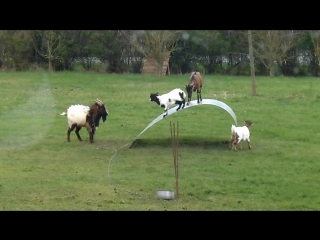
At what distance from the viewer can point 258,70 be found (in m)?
10.4

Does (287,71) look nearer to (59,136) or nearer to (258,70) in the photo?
(258,70)

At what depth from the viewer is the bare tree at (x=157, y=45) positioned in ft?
31.7

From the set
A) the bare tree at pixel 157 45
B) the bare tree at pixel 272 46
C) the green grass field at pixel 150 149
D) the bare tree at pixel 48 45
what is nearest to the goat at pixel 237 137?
the green grass field at pixel 150 149

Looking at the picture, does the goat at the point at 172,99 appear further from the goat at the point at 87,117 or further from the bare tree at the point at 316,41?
the bare tree at the point at 316,41

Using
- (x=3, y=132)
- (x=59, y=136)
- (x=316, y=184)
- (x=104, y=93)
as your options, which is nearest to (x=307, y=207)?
Answer: (x=316, y=184)

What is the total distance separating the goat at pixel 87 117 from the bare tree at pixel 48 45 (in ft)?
7.48

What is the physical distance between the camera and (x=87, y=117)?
7949 mm

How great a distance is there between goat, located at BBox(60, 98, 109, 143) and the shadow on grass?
588mm

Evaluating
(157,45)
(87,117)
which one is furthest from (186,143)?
(157,45)

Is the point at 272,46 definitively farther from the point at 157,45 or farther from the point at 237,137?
the point at 237,137

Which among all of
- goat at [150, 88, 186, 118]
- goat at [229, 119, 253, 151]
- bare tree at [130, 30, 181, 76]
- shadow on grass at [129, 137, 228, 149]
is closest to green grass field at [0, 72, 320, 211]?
shadow on grass at [129, 137, 228, 149]

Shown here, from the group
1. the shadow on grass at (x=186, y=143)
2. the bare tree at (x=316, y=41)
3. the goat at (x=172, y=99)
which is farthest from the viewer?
the bare tree at (x=316, y=41)

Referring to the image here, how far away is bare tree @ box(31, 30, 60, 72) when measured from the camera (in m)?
9.97

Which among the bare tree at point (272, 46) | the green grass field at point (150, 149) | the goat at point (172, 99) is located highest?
the bare tree at point (272, 46)
